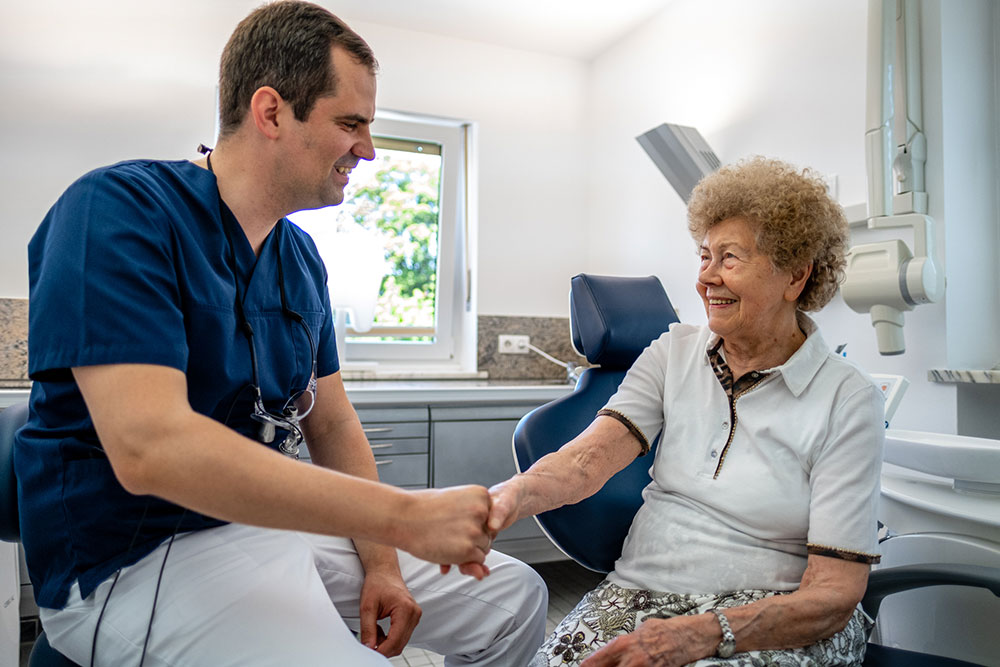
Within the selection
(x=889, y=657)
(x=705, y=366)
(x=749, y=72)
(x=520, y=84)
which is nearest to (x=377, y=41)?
(x=520, y=84)

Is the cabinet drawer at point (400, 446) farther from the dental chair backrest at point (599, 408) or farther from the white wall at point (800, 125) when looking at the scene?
the white wall at point (800, 125)

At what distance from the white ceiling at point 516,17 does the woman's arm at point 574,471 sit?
244cm

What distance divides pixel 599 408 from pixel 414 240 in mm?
2092

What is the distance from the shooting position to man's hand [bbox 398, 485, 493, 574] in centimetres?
91

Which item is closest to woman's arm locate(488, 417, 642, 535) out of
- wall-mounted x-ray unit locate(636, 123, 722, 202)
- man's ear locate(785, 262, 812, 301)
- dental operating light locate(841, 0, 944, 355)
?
man's ear locate(785, 262, 812, 301)

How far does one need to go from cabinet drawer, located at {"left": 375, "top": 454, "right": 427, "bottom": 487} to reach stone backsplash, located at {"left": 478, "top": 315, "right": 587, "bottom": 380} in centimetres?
88

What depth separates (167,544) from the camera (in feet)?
3.45

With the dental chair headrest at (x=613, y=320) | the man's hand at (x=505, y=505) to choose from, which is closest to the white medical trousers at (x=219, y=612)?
the man's hand at (x=505, y=505)

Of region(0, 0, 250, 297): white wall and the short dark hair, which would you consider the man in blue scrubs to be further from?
region(0, 0, 250, 297): white wall

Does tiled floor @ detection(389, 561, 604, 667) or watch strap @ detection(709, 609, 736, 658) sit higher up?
watch strap @ detection(709, 609, 736, 658)

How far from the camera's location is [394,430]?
2686mm

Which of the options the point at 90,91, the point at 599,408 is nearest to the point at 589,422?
the point at 599,408

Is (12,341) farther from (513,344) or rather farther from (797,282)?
(797,282)

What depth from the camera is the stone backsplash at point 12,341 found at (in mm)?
2762
